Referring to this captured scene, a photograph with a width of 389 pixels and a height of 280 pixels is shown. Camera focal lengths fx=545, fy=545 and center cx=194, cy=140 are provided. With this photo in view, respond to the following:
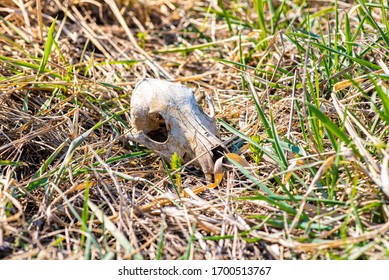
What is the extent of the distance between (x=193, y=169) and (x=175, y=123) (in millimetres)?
215

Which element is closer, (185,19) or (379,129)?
(379,129)

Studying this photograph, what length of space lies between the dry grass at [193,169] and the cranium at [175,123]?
0.08m

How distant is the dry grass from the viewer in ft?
5.76

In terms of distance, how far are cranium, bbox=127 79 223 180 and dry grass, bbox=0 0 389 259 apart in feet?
0.26

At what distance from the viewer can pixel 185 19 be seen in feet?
11.3

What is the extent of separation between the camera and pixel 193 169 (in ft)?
7.42

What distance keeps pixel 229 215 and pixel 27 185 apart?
0.76 meters

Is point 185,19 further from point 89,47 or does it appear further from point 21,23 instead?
point 21,23

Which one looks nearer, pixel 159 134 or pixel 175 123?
pixel 175 123

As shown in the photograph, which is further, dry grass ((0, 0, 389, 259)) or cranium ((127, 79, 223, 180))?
cranium ((127, 79, 223, 180))

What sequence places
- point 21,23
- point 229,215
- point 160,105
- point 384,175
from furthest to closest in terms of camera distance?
1. point 21,23
2. point 160,105
3. point 229,215
4. point 384,175

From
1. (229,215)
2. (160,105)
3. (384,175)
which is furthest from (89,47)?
(384,175)

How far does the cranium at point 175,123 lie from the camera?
2141mm

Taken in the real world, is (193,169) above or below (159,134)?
below
